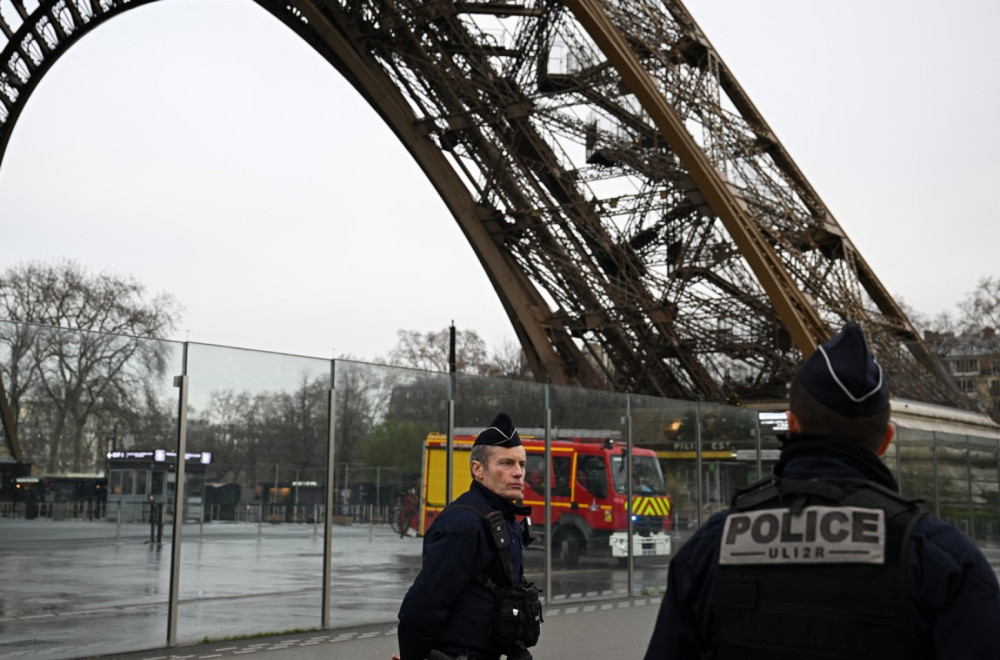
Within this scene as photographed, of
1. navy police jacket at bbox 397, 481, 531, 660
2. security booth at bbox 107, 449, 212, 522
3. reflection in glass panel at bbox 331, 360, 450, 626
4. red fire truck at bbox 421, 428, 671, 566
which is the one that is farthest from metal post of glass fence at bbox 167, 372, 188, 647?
navy police jacket at bbox 397, 481, 531, 660

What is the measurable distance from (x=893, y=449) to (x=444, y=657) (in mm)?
18805

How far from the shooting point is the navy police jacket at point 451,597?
423 centimetres

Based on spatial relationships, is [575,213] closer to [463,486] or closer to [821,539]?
[463,486]

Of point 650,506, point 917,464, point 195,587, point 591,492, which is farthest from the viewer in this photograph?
point 917,464

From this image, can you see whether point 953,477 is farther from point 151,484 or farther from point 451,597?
point 451,597

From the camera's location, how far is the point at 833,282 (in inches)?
1205

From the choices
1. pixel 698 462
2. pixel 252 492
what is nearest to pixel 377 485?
pixel 252 492

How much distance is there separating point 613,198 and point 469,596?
2664cm

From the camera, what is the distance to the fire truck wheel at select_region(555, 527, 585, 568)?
14141 millimetres

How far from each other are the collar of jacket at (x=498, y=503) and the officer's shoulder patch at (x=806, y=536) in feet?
7.11

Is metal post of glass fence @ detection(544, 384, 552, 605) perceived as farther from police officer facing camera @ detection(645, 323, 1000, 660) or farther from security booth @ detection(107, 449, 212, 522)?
police officer facing camera @ detection(645, 323, 1000, 660)

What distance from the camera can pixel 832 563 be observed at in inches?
92.8

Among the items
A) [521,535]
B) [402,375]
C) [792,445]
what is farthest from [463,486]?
[792,445]

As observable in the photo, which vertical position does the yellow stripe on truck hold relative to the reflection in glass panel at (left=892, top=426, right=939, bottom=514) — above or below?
below
